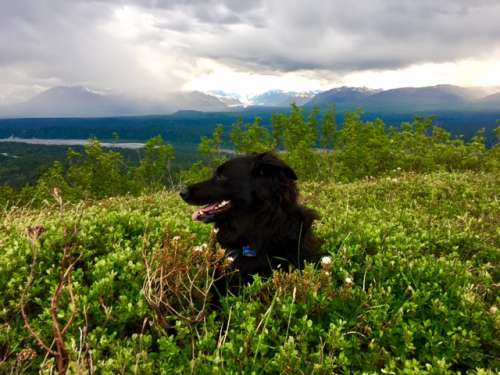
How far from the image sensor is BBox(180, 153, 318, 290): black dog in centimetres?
544

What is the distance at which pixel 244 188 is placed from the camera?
5.91 metres

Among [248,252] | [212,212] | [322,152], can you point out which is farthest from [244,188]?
[322,152]

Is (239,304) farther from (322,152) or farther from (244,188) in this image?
(322,152)

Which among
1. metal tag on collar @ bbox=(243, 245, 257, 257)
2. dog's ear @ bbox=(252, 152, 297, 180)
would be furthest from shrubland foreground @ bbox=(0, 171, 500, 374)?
dog's ear @ bbox=(252, 152, 297, 180)

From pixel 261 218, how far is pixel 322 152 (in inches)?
2080

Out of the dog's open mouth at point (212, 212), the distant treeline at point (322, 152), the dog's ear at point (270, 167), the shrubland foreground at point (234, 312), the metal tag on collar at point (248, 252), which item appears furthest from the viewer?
the distant treeline at point (322, 152)

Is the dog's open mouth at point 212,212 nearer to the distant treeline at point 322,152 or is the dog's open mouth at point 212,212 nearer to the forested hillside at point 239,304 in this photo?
the forested hillside at point 239,304

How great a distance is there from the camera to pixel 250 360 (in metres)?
3.34

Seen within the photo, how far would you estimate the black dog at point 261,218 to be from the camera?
5441 mm

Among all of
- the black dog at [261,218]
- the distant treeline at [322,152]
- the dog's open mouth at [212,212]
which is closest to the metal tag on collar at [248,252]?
the black dog at [261,218]

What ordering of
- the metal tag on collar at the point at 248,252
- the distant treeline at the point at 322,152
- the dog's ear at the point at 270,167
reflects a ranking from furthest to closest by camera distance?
the distant treeline at the point at 322,152
the dog's ear at the point at 270,167
the metal tag on collar at the point at 248,252

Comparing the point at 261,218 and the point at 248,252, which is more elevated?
the point at 261,218

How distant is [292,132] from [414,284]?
189 feet

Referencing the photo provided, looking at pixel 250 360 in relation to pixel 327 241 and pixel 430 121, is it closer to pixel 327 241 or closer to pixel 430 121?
pixel 327 241
